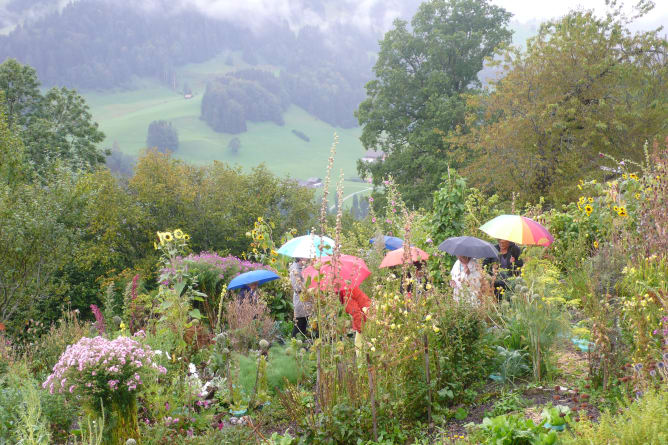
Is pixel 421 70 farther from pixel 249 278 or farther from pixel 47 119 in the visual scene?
pixel 249 278

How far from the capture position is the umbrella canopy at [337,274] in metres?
3.50

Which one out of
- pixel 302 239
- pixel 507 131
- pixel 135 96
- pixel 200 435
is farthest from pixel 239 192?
pixel 135 96

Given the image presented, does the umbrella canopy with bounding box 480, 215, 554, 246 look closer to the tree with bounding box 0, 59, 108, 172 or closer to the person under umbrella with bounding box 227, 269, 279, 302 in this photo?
the person under umbrella with bounding box 227, 269, 279, 302

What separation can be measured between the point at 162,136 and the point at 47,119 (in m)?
103

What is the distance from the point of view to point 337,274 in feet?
12.5

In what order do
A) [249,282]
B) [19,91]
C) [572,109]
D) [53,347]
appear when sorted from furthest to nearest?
[19,91], [572,109], [249,282], [53,347]

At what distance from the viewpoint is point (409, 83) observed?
27.0 m

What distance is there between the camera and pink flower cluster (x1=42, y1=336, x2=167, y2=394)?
361 cm

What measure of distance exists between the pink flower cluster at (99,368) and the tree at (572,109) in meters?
13.6

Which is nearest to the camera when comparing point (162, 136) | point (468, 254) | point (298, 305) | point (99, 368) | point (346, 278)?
point (99, 368)

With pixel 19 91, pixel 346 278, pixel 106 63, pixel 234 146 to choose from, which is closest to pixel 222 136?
pixel 234 146

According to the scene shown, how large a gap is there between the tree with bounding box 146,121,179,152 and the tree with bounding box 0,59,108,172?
3942 inches

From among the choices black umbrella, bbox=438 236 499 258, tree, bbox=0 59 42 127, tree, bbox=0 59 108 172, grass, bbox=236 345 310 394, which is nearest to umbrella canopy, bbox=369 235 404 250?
black umbrella, bbox=438 236 499 258

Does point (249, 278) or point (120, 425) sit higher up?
point (249, 278)
